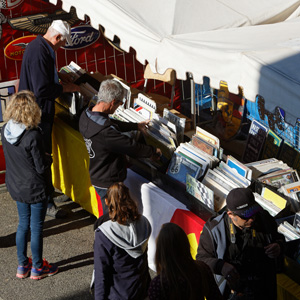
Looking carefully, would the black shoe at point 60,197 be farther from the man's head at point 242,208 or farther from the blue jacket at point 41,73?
the man's head at point 242,208

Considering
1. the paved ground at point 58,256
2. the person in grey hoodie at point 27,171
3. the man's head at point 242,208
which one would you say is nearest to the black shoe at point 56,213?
the paved ground at point 58,256

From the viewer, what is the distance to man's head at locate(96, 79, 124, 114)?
185 inches

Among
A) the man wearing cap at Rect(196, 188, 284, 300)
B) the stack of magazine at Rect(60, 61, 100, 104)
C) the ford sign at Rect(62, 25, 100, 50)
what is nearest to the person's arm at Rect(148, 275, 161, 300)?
the man wearing cap at Rect(196, 188, 284, 300)

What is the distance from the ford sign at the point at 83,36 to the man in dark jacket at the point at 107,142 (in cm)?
259

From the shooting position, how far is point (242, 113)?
6.86m

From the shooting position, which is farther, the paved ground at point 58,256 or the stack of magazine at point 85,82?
the stack of magazine at point 85,82

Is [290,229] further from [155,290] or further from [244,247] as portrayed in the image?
[155,290]

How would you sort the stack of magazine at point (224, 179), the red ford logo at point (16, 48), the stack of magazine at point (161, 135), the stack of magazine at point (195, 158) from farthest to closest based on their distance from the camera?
the red ford logo at point (16, 48)
the stack of magazine at point (161, 135)
the stack of magazine at point (195, 158)
the stack of magazine at point (224, 179)

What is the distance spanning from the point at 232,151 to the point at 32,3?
10.2 ft

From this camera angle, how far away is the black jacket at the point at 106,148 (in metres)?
4.67

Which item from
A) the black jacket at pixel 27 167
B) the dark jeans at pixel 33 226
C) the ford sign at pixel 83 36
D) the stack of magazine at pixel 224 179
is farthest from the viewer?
the ford sign at pixel 83 36

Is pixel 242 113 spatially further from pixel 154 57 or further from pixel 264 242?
pixel 264 242

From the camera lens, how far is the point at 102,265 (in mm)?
3592

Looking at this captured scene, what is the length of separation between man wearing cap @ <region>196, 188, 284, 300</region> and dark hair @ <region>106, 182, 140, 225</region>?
0.50 metres
